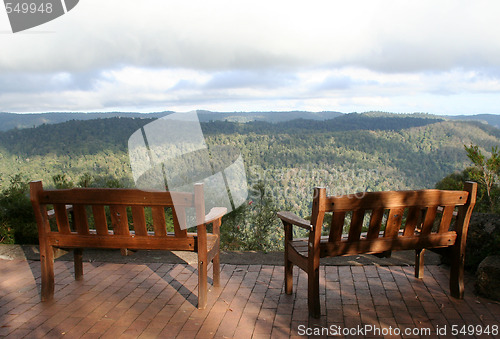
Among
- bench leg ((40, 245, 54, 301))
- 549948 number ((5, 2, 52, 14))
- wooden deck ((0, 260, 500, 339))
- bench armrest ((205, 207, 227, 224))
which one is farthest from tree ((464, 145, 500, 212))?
549948 number ((5, 2, 52, 14))

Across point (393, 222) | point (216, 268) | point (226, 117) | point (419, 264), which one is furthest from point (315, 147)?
point (393, 222)

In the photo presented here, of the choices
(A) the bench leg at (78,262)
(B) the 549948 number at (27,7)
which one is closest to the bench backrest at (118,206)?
(A) the bench leg at (78,262)

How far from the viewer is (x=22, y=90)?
17016 millimetres

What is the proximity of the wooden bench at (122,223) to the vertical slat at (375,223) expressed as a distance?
44.3 inches

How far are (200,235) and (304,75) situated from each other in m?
72.1

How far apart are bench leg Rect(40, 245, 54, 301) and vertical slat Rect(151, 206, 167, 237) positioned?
35.7 inches

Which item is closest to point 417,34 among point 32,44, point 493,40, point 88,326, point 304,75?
point 493,40

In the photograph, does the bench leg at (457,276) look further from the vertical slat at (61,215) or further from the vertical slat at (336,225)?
the vertical slat at (61,215)

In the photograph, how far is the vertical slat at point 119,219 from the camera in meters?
2.84

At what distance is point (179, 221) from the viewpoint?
2.74 metres

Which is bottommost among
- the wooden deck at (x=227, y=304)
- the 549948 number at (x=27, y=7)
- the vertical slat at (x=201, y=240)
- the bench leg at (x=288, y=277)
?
the wooden deck at (x=227, y=304)

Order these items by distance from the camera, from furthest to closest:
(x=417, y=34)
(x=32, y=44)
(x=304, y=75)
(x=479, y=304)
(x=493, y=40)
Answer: (x=304, y=75) → (x=417, y=34) → (x=493, y=40) → (x=32, y=44) → (x=479, y=304)

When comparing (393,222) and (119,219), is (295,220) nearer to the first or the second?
(393,222)

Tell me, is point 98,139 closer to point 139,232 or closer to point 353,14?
point 353,14
